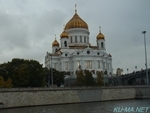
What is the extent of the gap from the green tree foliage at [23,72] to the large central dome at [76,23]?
132ft

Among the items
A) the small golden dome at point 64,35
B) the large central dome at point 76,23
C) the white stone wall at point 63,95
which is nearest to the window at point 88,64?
the small golden dome at point 64,35

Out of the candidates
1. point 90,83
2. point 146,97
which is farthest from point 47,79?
point 146,97

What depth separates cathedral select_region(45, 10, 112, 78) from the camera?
9294cm

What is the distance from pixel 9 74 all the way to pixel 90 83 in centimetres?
2002

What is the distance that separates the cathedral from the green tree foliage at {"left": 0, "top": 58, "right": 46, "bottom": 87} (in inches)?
1277

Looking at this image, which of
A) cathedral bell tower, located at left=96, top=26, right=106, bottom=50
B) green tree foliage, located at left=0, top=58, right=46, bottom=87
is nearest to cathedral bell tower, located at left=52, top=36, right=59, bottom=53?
cathedral bell tower, located at left=96, top=26, right=106, bottom=50

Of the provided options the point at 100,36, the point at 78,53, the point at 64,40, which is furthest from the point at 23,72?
the point at 100,36

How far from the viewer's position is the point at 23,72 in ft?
Result: 183

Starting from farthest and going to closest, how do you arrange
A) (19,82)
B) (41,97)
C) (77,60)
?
(77,60)
(19,82)
(41,97)

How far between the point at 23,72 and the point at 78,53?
38993mm

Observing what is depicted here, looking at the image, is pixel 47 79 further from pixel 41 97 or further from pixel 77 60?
pixel 41 97

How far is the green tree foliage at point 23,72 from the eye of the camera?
56.5 m

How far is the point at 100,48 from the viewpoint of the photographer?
9925 centimetres

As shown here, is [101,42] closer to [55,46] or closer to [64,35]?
[64,35]
